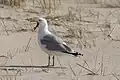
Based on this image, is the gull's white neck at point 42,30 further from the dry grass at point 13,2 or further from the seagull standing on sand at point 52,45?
the dry grass at point 13,2

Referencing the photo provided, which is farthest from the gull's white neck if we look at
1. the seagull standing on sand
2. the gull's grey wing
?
the gull's grey wing

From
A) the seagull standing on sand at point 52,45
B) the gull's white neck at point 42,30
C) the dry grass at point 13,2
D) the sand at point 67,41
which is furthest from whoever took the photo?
the dry grass at point 13,2

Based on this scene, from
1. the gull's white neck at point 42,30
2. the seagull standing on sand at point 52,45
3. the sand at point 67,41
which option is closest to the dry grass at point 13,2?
the sand at point 67,41

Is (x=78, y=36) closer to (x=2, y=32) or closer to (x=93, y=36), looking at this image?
(x=93, y=36)

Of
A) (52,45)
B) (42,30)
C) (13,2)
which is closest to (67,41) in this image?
(42,30)

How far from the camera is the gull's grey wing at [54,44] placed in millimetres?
6961

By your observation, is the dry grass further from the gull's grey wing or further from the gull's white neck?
the gull's grey wing

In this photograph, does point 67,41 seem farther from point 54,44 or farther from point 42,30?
point 54,44

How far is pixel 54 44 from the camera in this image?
7.04 metres

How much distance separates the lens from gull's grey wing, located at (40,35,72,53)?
6.96 m

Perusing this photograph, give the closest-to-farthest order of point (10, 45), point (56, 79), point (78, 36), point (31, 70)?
point (56, 79) < point (31, 70) < point (10, 45) < point (78, 36)

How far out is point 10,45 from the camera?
8.35 metres

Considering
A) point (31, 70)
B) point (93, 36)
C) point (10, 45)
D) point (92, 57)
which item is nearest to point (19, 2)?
point (93, 36)

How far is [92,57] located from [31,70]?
136cm
